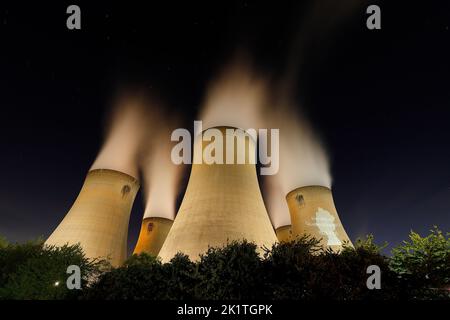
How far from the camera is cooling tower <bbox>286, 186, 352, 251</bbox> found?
1928 cm

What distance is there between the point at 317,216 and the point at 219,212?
9.48 metres

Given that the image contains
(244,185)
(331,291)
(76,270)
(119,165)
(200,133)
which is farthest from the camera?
(119,165)

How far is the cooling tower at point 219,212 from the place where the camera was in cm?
1247

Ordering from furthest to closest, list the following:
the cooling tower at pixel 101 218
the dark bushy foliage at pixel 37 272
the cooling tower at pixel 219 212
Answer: the cooling tower at pixel 101 218
the cooling tower at pixel 219 212
the dark bushy foliage at pixel 37 272

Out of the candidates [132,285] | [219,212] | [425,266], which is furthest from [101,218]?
[425,266]

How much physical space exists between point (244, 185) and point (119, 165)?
892cm

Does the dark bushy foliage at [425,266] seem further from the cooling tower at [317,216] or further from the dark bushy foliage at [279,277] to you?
the cooling tower at [317,216]

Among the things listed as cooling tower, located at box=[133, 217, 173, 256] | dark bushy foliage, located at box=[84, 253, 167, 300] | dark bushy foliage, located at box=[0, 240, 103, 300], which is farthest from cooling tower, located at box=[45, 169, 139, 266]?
dark bushy foliage, located at box=[84, 253, 167, 300]

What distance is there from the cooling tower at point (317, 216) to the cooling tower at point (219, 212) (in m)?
6.72

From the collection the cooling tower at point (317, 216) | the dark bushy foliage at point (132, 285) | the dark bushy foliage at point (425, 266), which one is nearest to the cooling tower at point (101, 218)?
the dark bushy foliage at point (132, 285)

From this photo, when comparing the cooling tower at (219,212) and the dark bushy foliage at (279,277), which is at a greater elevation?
the cooling tower at (219,212)
